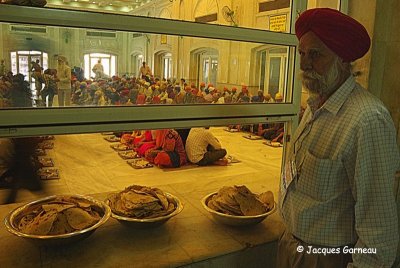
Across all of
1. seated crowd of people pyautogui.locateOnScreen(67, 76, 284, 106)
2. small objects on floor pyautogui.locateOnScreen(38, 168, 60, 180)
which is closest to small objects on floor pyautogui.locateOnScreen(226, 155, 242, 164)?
small objects on floor pyautogui.locateOnScreen(38, 168, 60, 180)

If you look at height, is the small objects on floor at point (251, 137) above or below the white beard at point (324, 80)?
below

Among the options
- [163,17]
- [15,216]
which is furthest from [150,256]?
[163,17]

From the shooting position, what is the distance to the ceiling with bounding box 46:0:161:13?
1375 mm

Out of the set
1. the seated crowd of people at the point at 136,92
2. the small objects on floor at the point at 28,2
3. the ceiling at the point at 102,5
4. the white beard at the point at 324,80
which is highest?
the ceiling at the point at 102,5

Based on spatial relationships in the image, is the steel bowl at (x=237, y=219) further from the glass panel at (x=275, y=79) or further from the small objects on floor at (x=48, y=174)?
the small objects on floor at (x=48, y=174)

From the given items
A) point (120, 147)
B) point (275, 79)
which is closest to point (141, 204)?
point (275, 79)

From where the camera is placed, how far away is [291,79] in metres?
1.97

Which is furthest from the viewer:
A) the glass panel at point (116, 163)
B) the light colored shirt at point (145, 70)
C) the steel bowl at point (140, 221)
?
the glass panel at point (116, 163)

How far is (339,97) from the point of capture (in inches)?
47.9

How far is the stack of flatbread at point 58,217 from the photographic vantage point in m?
1.40

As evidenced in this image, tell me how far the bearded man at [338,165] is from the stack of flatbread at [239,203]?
35 centimetres

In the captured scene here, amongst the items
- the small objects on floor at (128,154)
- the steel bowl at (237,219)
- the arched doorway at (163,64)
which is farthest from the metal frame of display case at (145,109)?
the small objects on floor at (128,154)

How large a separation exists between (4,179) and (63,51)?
2.88 metres

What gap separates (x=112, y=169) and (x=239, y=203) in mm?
3327
